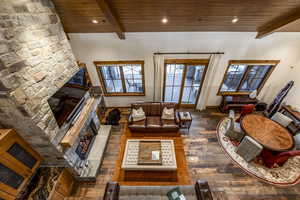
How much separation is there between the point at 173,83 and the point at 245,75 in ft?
8.91

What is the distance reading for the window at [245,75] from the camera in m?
4.34

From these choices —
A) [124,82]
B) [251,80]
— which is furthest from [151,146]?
[251,80]

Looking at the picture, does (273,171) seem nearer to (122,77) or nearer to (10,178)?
(122,77)

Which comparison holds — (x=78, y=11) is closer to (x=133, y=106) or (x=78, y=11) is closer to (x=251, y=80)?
(x=133, y=106)

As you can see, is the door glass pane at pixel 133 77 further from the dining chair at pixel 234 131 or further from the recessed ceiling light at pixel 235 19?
the dining chair at pixel 234 131

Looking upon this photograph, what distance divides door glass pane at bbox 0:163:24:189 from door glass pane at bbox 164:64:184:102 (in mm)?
4710

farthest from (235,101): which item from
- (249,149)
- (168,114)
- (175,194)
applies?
(175,194)

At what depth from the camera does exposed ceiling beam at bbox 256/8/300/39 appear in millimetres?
2842

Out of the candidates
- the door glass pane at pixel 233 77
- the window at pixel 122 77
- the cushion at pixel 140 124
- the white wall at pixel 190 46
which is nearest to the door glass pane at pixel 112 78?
the window at pixel 122 77

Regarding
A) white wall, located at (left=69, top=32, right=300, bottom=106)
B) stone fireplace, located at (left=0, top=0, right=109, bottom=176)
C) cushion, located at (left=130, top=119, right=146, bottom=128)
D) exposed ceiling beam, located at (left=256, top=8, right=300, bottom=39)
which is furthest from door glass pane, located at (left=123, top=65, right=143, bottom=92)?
exposed ceiling beam, located at (left=256, top=8, right=300, bottom=39)

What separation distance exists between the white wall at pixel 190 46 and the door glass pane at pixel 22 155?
3095mm

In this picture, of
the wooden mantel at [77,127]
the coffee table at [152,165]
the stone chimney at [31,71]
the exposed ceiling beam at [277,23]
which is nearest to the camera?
the stone chimney at [31,71]

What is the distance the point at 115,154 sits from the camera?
3.80 metres

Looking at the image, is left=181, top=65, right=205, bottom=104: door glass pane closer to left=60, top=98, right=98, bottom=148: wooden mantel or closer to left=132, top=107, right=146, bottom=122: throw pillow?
left=132, top=107, right=146, bottom=122: throw pillow
